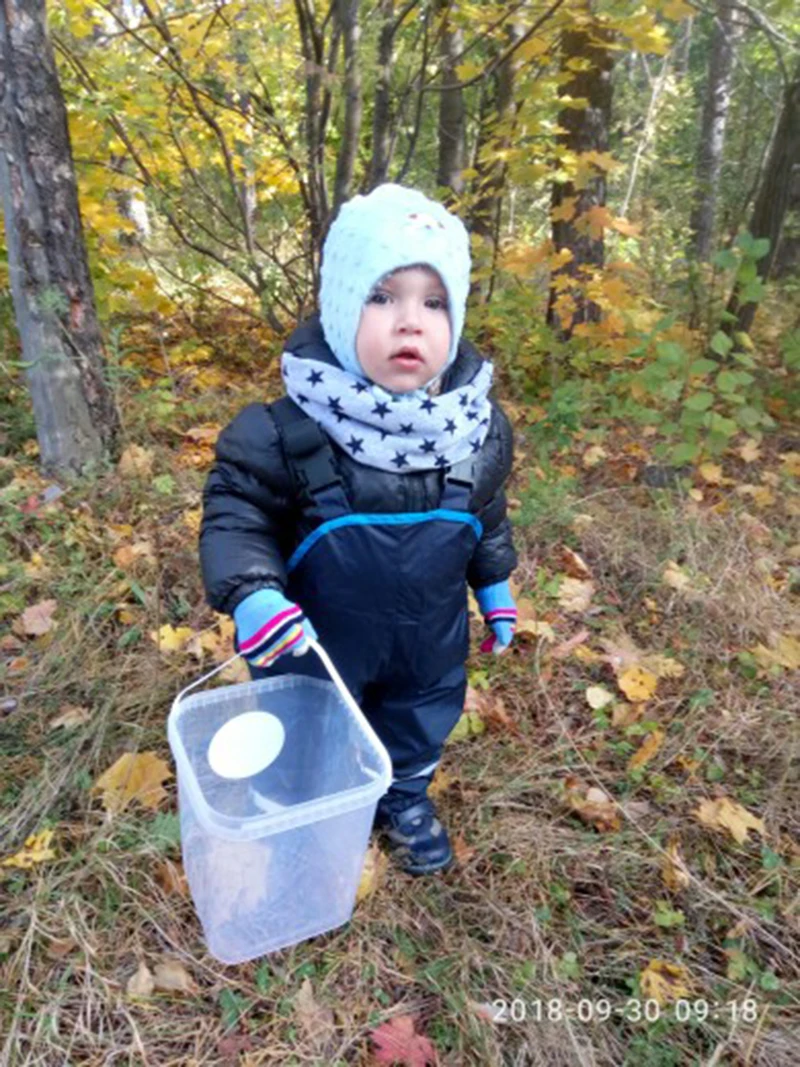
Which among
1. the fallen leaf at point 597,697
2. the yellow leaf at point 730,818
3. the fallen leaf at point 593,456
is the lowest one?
the yellow leaf at point 730,818

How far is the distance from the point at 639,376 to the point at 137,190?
2.97 meters

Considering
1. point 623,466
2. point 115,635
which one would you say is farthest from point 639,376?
point 115,635

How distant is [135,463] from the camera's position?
9.94 feet

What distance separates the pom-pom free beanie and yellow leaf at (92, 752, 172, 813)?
1203mm

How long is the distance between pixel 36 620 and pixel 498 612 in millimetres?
1591

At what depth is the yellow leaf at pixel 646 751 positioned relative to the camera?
2.11 m

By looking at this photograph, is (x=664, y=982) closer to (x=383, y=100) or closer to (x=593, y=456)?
(x=593, y=456)

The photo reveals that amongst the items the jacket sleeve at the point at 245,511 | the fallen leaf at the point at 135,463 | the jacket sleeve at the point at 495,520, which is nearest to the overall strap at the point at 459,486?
the jacket sleeve at the point at 495,520

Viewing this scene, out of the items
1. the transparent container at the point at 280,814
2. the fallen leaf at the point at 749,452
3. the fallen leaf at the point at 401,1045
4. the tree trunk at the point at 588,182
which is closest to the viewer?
the transparent container at the point at 280,814

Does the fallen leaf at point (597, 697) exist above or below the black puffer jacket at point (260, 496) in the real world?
below

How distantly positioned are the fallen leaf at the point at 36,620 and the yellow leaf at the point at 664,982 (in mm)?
2002

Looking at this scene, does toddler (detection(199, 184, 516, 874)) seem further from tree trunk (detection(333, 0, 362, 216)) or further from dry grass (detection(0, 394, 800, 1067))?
tree trunk (detection(333, 0, 362, 216))

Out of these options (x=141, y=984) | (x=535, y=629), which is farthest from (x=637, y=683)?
(x=141, y=984)

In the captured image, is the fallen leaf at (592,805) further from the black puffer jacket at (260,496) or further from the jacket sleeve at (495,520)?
the black puffer jacket at (260,496)
